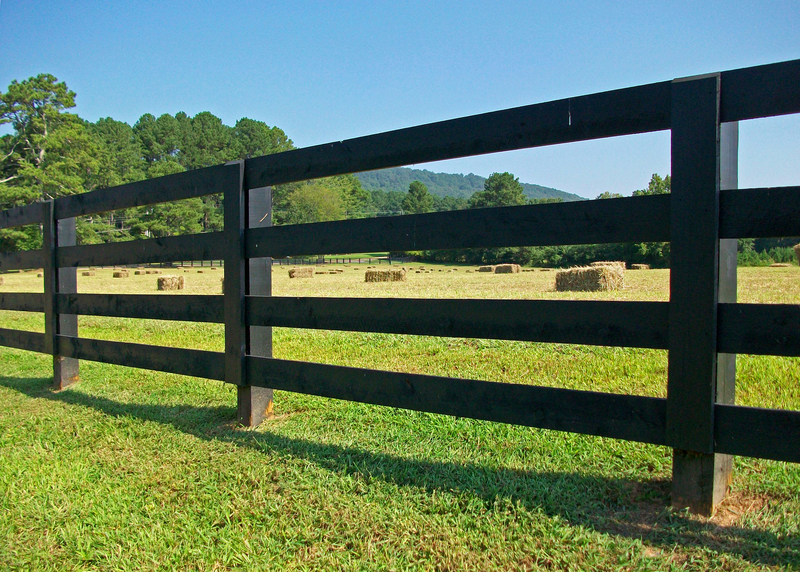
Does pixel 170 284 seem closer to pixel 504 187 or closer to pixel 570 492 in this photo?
pixel 570 492

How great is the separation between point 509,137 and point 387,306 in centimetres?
99

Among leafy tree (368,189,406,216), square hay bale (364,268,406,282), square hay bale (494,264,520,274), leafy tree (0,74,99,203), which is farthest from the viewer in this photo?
leafy tree (368,189,406,216)

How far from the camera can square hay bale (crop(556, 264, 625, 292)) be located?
12703mm

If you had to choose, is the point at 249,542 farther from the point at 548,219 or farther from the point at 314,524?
the point at 548,219

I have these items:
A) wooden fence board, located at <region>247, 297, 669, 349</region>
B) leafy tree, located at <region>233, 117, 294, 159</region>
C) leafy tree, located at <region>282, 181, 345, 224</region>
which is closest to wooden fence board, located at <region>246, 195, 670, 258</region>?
wooden fence board, located at <region>247, 297, 669, 349</region>

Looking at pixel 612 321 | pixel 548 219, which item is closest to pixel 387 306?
pixel 548 219

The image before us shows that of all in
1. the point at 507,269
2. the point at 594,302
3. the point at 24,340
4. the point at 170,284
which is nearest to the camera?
the point at 594,302

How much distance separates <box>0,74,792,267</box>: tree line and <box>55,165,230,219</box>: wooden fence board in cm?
691

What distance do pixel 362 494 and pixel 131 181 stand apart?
3756cm

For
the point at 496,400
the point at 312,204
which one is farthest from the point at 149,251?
the point at 312,204

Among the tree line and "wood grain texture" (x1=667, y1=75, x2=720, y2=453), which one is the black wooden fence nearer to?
"wood grain texture" (x1=667, y1=75, x2=720, y2=453)

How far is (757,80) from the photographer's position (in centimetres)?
189

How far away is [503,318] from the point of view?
236cm

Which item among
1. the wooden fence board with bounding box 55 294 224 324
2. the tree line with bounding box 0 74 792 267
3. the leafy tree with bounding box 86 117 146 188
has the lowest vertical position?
the wooden fence board with bounding box 55 294 224 324
